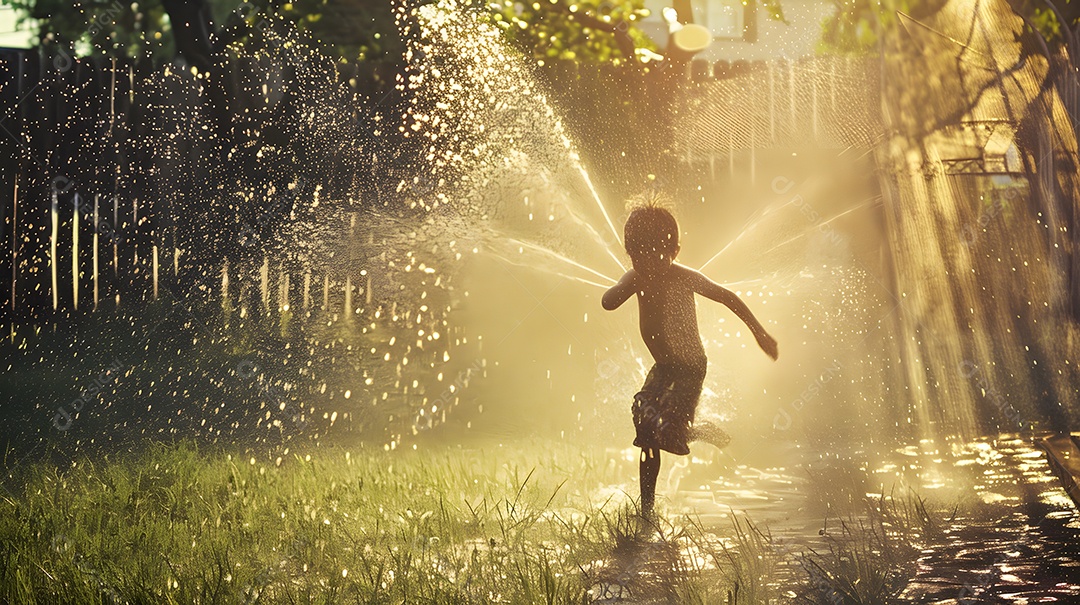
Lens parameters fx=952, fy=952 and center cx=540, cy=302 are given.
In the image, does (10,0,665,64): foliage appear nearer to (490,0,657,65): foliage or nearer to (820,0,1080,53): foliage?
(490,0,657,65): foliage

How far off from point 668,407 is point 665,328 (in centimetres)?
43

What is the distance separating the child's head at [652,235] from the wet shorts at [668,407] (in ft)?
1.96

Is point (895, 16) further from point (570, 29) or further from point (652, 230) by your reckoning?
point (652, 230)

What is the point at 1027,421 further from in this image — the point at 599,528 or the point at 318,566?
the point at 318,566

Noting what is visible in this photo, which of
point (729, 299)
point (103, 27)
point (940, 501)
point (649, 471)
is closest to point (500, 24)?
point (103, 27)

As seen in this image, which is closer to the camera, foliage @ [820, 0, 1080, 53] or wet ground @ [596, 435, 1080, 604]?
wet ground @ [596, 435, 1080, 604]

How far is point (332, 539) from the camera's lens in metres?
4.87

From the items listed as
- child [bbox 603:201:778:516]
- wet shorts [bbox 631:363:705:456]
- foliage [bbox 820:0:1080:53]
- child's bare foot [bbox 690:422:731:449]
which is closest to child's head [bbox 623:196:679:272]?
child [bbox 603:201:778:516]

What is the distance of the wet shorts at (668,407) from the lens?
203 inches

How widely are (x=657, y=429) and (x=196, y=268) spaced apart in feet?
30.0

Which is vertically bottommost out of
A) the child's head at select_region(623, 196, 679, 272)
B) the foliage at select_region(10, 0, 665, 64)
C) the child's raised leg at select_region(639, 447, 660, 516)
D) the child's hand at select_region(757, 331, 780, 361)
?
the child's raised leg at select_region(639, 447, 660, 516)

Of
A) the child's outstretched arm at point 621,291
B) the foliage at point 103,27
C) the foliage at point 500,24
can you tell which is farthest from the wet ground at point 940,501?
the foliage at point 103,27

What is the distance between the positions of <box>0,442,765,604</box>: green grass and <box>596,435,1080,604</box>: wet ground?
646 mm

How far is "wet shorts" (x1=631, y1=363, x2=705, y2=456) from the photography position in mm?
5152
